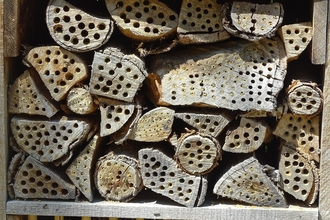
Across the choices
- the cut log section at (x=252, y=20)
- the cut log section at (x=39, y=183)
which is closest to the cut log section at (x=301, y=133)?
the cut log section at (x=252, y=20)

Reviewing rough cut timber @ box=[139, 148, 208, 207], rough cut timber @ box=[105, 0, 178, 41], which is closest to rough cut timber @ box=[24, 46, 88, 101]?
rough cut timber @ box=[105, 0, 178, 41]

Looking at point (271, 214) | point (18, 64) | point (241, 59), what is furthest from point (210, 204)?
point (18, 64)

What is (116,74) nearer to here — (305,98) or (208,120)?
(208,120)

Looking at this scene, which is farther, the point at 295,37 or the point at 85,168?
the point at 85,168

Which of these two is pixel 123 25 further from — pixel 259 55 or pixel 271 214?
pixel 271 214

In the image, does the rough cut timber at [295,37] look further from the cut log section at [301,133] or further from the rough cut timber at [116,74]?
the rough cut timber at [116,74]

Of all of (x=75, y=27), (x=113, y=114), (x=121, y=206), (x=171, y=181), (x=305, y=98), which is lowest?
(x=121, y=206)

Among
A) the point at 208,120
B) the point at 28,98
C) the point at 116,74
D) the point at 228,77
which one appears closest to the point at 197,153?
the point at 208,120
